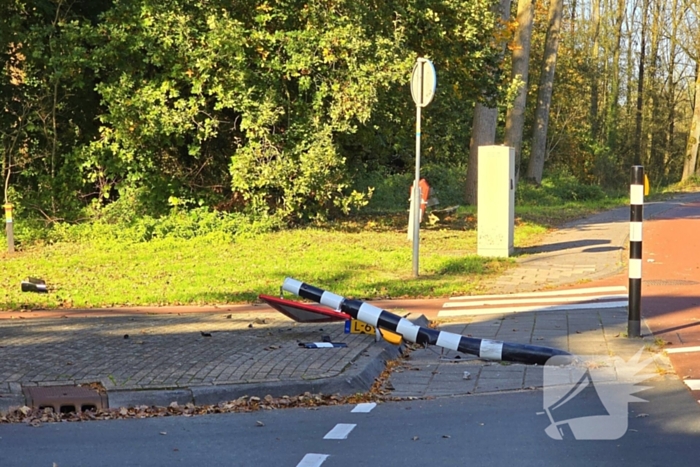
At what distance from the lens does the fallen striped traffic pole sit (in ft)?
26.8

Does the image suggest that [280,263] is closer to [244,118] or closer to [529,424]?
[244,118]

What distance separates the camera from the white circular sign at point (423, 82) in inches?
556

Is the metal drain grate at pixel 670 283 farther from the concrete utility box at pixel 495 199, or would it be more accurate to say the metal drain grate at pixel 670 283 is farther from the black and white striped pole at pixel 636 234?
the black and white striped pole at pixel 636 234

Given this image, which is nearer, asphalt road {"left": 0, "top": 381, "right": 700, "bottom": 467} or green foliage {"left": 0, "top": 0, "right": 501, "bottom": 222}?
asphalt road {"left": 0, "top": 381, "right": 700, "bottom": 467}

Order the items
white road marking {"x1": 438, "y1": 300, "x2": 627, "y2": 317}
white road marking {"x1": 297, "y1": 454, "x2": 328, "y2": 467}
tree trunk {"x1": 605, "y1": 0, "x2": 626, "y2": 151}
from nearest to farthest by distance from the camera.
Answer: white road marking {"x1": 297, "y1": 454, "x2": 328, "y2": 467}
white road marking {"x1": 438, "y1": 300, "x2": 627, "y2": 317}
tree trunk {"x1": 605, "y1": 0, "x2": 626, "y2": 151}

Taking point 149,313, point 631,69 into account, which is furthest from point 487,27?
point 631,69

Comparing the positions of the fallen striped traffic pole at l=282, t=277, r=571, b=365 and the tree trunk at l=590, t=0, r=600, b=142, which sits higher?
the tree trunk at l=590, t=0, r=600, b=142

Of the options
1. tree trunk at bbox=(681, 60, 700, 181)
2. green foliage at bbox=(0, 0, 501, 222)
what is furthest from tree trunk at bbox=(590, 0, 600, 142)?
green foliage at bbox=(0, 0, 501, 222)

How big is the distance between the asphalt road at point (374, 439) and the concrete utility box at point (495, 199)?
9.88 m

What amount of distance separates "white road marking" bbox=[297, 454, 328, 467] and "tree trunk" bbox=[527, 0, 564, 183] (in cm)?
3351

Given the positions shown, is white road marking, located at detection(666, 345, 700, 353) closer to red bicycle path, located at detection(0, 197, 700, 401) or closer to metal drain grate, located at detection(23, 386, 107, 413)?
red bicycle path, located at detection(0, 197, 700, 401)

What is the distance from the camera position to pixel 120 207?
21.2 m

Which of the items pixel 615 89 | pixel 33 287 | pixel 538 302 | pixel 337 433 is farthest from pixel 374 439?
pixel 615 89

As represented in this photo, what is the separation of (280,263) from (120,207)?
6737mm
